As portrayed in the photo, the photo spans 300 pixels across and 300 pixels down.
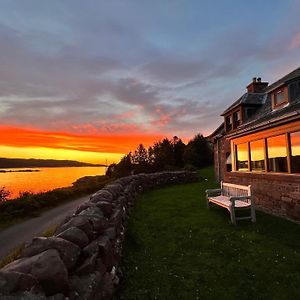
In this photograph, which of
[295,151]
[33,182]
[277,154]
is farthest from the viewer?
[33,182]

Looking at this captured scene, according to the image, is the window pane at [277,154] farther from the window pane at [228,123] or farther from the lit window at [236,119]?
the window pane at [228,123]

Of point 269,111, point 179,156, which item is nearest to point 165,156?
point 179,156

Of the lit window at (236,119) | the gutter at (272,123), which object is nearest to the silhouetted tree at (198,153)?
the lit window at (236,119)

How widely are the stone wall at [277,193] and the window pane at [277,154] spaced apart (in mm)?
350

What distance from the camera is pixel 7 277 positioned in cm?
237

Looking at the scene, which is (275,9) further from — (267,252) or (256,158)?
(267,252)

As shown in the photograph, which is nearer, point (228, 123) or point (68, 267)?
point (68, 267)

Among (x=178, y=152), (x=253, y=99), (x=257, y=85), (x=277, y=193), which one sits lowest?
(x=277, y=193)

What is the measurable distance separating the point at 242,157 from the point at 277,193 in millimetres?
3744

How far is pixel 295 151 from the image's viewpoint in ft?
32.1

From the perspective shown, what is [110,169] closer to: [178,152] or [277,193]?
[178,152]

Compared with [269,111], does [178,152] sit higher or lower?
higher

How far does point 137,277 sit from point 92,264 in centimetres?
204

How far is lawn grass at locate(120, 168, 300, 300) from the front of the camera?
4.83 metres
